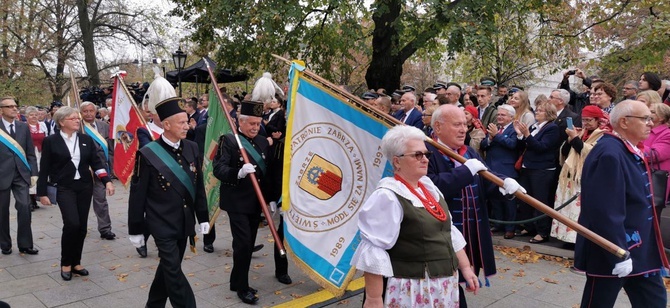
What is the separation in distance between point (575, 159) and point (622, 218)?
11.6ft

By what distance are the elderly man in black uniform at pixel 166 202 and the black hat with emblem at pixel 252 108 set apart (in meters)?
0.98

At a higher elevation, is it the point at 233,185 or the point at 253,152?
the point at 253,152

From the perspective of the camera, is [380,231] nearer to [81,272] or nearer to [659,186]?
[659,186]

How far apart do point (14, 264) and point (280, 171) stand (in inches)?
148

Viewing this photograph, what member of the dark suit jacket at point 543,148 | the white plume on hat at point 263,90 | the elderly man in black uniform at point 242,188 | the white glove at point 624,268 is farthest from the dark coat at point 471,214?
the dark suit jacket at point 543,148

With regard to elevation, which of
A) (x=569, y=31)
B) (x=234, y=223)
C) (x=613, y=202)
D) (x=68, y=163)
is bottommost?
(x=234, y=223)

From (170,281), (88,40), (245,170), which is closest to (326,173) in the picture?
(245,170)

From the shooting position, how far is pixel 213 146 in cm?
684

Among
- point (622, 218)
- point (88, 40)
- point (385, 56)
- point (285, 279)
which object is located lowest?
point (285, 279)

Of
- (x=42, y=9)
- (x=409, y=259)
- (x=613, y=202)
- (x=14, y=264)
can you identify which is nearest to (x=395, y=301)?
(x=409, y=259)

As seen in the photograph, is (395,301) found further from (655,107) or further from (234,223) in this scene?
(655,107)

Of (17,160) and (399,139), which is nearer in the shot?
(399,139)

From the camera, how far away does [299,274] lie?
6.29 meters

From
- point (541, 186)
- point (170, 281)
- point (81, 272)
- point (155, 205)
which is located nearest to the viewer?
point (170, 281)
